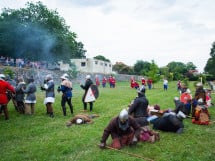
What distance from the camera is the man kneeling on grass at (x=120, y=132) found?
8.49 m

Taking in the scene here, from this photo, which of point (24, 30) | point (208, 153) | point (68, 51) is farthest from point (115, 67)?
point (208, 153)

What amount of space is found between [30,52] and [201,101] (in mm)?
39217

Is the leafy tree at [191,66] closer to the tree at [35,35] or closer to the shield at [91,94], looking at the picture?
the tree at [35,35]

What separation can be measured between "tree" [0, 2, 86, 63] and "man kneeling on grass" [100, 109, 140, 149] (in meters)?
39.9

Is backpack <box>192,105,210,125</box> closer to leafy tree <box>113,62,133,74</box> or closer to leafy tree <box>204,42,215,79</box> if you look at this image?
leafy tree <box>204,42,215,79</box>

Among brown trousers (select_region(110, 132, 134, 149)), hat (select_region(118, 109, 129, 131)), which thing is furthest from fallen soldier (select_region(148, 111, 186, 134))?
hat (select_region(118, 109, 129, 131))

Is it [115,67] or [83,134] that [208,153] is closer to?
[83,134]

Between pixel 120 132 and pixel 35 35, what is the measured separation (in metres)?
41.9

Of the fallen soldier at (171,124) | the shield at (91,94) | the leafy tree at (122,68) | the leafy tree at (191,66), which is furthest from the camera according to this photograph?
the leafy tree at (191,66)

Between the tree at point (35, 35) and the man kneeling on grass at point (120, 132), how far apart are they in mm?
39944

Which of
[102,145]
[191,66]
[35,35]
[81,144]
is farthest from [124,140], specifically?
[191,66]

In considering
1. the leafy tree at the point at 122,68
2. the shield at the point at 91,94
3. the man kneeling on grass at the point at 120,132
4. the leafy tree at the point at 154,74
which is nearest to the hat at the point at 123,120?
the man kneeling on grass at the point at 120,132

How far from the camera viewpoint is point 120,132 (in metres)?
8.70

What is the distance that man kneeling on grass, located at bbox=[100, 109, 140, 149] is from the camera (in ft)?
27.9
